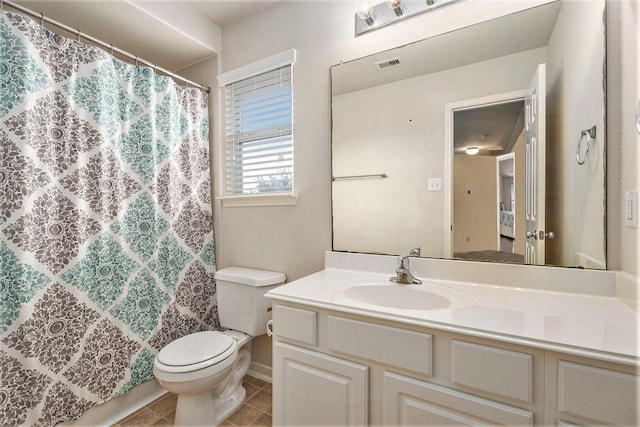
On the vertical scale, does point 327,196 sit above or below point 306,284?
above

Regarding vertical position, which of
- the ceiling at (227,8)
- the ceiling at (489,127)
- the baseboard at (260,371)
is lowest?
the baseboard at (260,371)

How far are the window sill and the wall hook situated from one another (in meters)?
1.33

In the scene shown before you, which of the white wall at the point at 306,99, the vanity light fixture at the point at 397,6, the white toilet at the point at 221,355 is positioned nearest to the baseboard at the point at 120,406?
the white toilet at the point at 221,355

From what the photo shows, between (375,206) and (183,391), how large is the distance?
4.32 ft

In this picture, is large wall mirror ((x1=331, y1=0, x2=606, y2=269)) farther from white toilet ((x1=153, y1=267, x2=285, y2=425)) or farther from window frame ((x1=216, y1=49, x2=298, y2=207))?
white toilet ((x1=153, y1=267, x2=285, y2=425))

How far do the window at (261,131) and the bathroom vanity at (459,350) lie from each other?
2.78 ft

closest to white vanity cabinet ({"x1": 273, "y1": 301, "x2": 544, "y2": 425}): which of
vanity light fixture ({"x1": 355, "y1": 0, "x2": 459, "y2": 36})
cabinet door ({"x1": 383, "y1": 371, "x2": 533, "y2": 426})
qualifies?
cabinet door ({"x1": 383, "y1": 371, "x2": 533, "y2": 426})

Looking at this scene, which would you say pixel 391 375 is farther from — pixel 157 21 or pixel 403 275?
pixel 157 21

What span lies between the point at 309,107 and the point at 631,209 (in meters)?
1.48

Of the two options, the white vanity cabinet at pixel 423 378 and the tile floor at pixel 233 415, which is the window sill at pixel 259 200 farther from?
the tile floor at pixel 233 415

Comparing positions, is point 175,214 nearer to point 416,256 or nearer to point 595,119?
point 416,256

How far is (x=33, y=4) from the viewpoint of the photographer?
4.94 ft

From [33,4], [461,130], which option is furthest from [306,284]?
[33,4]

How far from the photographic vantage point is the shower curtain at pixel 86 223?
1243 mm
